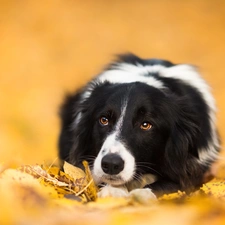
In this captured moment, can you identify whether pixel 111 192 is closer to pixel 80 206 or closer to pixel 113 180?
pixel 113 180

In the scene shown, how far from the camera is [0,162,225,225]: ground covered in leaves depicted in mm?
1966

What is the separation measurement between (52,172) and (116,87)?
649 mm

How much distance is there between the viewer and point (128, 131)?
2922 millimetres

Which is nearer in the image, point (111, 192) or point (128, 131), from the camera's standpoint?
point (111, 192)

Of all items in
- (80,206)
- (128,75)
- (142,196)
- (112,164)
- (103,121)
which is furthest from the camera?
(128,75)

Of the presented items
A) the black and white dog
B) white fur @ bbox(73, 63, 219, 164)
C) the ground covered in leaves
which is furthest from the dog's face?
white fur @ bbox(73, 63, 219, 164)

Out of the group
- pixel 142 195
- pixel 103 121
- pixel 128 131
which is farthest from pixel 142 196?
pixel 103 121

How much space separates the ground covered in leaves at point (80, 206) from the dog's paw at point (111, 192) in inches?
3.0

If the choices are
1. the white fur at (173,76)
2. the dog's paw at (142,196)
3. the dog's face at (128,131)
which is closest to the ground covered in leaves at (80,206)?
the dog's paw at (142,196)

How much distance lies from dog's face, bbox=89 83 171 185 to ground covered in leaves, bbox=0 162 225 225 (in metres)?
0.16

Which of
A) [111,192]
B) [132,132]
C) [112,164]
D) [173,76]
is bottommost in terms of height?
[111,192]

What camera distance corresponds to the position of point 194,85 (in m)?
3.79

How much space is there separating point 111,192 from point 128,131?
36cm

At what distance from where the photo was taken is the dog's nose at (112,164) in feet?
8.86
